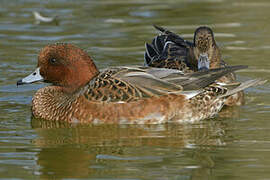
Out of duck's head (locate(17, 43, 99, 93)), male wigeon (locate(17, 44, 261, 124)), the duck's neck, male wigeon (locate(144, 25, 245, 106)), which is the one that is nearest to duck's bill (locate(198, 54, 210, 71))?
male wigeon (locate(144, 25, 245, 106))

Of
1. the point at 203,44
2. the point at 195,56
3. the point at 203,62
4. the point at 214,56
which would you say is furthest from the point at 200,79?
the point at 214,56

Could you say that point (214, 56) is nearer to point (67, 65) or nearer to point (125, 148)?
point (67, 65)

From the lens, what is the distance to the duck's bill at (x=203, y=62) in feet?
29.2

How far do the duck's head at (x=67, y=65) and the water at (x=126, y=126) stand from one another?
58 cm

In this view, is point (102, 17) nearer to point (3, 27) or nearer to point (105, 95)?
point (3, 27)

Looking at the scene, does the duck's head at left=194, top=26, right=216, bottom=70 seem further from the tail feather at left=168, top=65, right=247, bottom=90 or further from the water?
the tail feather at left=168, top=65, right=247, bottom=90

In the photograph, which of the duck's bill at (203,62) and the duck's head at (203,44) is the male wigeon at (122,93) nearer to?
Result: the duck's bill at (203,62)

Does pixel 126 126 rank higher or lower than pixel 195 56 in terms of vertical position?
lower

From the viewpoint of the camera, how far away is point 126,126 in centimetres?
795

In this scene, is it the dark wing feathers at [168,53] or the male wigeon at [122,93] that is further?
the dark wing feathers at [168,53]

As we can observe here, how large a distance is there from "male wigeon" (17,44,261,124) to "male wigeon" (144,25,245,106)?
727mm

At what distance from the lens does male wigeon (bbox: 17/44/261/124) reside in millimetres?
7980

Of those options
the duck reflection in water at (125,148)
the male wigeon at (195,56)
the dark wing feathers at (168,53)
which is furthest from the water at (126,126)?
the dark wing feathers at (168,53)

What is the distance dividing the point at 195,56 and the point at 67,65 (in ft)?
5.97
